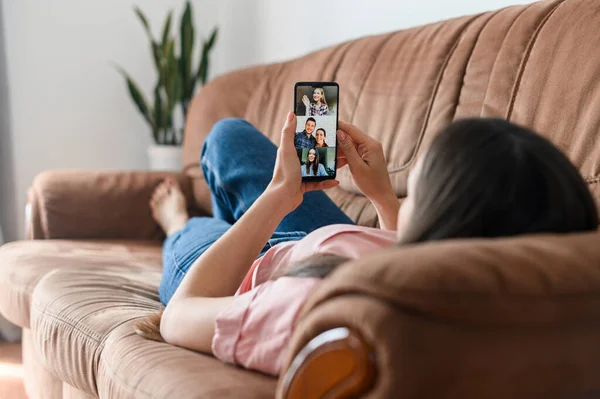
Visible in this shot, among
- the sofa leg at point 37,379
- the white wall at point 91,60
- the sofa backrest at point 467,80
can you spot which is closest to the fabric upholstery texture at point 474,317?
the sofa backrest at point 467,80

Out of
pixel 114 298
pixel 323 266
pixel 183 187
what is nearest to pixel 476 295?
pixel 323 266

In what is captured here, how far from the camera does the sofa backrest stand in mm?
1239

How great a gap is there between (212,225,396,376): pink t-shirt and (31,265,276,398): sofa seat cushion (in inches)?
1.1

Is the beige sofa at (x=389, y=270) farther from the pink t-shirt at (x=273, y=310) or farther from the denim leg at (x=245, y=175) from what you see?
the denim leg at (x=245, y=175)

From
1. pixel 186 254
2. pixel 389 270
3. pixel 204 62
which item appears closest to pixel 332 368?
pixel 389 270

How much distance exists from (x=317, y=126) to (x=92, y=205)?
50.3 inches

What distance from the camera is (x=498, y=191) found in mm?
637

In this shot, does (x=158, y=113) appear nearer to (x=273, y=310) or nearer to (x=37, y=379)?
(x=37, y=379)

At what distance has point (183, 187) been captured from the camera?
2352 mm

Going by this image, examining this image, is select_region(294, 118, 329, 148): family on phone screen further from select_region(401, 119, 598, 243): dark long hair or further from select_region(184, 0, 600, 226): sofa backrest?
select_region(401, 119, 598, 243): dark long hair

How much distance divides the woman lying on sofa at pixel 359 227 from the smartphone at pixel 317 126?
0.03 metres

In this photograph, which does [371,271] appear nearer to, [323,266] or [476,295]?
[476,295]

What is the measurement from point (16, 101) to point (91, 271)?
1.65 metres

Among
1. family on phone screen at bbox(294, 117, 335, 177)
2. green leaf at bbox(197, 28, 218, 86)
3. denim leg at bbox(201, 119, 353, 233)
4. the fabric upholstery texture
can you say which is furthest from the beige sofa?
green leaf at bbox(197, 28, 218, 86)
